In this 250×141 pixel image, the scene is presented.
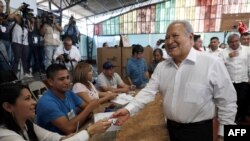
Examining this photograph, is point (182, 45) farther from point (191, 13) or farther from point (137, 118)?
point (191, 13)

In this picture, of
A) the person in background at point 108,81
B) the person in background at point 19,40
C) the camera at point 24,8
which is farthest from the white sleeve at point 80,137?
the camera at point 24,8

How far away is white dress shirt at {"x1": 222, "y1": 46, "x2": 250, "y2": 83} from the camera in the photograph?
117 inches

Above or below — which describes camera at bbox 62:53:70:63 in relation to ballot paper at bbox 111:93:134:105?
above

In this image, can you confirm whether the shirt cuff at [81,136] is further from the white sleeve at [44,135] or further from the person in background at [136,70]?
the person in background at [136,70]

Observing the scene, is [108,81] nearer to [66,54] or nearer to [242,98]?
[66,54]

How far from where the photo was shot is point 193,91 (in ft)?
4.25

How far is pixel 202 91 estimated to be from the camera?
129 centimetres

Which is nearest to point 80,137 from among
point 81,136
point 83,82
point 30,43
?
point 81,136

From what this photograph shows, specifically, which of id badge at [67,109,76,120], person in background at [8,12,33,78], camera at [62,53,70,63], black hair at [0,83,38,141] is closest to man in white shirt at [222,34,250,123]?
id badge at [67,109,76,120]

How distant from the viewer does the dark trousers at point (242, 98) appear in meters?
3.12

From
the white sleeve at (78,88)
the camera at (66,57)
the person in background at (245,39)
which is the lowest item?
the white sleeve at (78,88)

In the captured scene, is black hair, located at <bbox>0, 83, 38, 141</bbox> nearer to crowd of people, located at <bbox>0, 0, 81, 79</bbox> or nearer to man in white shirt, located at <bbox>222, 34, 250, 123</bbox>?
crowd of people, located at <bbox>0, 0, 81, 79</bbox>

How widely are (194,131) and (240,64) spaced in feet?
6.85

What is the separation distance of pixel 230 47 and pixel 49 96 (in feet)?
8.36
